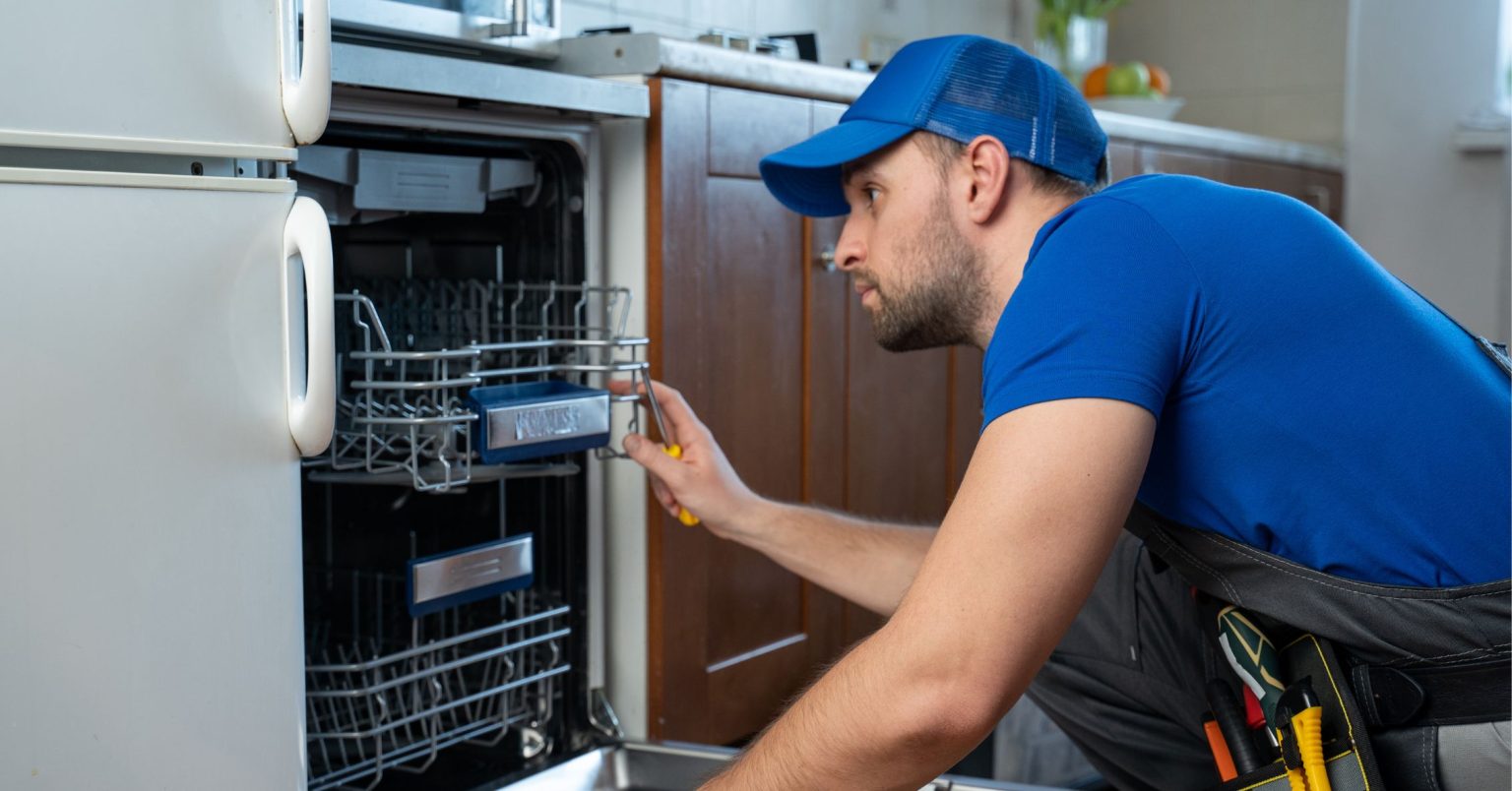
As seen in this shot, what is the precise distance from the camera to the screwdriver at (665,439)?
1.38 meters

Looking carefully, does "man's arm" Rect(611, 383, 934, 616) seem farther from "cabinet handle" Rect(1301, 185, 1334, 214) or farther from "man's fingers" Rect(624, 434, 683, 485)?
"cabinet handle" Rect(1301, 185, 1334, 214)

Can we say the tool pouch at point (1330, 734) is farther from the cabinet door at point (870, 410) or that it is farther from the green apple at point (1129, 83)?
the green apple at point (1129, 83)

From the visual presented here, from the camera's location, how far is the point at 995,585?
0.88 metres

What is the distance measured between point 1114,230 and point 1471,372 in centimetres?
29

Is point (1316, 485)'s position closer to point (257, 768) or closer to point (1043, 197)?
point (1043, 197)

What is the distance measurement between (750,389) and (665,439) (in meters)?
0.24

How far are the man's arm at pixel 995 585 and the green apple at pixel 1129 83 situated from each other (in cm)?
237

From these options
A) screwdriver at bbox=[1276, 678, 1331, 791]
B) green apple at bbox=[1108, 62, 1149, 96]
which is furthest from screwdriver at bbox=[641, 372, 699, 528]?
green apple at bbox=[1108, 62, 1149, 96]

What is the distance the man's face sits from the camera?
1.18 meters

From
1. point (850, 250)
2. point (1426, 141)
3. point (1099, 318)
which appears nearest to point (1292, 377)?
point (1099, 318)

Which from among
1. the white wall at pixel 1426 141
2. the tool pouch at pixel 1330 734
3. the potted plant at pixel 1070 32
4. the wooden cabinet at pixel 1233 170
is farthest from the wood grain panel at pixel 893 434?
the white wall at pixel 1426 141

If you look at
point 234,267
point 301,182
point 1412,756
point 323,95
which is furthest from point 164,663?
point 1412,756

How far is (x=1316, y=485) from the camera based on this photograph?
3.25ft

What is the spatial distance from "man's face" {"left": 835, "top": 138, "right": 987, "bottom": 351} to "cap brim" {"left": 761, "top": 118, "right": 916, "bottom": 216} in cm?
2
